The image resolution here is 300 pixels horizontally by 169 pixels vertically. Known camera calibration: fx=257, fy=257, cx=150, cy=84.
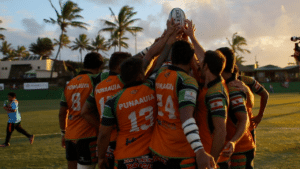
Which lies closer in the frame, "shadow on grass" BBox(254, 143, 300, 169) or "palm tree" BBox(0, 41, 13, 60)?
"shadow on grass" BBox(254, 143, 300, 169)

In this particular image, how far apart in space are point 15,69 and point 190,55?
67925 mm

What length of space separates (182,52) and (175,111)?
0.59 m

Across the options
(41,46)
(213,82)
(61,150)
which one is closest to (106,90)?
(213,82)

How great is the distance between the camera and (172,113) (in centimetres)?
253

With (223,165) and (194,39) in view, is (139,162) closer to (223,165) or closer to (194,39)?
(223,165)

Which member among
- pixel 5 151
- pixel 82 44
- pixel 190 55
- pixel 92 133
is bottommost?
pixel 5 151

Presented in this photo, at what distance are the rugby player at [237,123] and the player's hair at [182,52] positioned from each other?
621mm

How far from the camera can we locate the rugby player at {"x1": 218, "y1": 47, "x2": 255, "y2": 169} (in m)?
2.67

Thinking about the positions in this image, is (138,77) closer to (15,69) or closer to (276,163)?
(276,163)

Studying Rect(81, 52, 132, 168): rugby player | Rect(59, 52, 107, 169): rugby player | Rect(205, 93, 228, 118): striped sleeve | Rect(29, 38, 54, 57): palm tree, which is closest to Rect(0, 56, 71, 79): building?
Rect(29, 38, 54, 57): palm tree

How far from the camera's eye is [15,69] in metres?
62.0

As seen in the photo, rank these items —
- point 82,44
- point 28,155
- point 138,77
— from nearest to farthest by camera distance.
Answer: point 138,77, point 28,155, point 82,44

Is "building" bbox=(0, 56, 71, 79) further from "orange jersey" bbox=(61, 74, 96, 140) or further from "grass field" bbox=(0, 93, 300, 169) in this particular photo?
"orange jersey" bbox=(61, 74, 96, 140)

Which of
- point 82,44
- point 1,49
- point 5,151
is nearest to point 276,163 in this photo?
point 5,151
